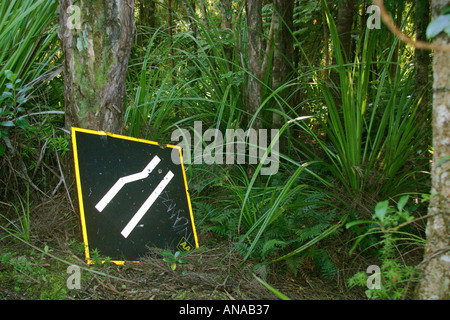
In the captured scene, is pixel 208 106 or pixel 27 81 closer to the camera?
pixel 27 81

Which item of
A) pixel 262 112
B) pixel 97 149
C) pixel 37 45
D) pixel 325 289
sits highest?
pixel 37 45

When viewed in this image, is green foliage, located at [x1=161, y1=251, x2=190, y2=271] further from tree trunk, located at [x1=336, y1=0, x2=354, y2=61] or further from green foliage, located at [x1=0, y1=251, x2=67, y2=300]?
tree trunk, located at [x1=336, y1=0, x2=354, y2=61]

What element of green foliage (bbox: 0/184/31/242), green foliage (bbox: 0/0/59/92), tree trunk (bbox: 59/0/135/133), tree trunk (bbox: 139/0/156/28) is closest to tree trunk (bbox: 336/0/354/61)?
tree trunk (bbox: 59/0/135/133)

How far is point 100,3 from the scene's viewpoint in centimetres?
202

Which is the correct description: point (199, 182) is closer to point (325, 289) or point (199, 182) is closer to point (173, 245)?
point (173, 245)

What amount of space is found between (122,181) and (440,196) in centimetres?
137

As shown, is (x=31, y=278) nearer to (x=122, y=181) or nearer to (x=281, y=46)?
(x=122, y=181)

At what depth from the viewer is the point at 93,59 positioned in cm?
204

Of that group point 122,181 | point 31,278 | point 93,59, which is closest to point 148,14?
point 93,59

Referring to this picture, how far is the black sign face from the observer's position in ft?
6.00

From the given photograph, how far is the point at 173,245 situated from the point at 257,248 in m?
0.43

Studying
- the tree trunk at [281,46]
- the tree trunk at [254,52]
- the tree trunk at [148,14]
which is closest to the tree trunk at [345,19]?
the tree trunk at [281,46]
